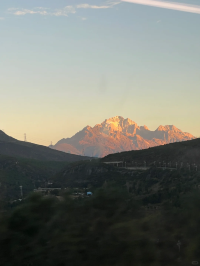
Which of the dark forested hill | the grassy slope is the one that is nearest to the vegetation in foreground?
the dark forested hill

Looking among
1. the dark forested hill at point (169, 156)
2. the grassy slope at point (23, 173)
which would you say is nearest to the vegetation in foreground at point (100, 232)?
the dark forested hill at point (169, 156)

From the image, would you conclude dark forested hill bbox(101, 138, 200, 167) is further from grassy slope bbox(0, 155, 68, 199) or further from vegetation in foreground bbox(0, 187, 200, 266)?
vegetation in foreground bbox(0, 187, 200, 266)

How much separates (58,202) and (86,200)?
2.83 ft

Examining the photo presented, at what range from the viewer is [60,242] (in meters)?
11.8

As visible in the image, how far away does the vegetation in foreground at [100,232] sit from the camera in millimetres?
11477

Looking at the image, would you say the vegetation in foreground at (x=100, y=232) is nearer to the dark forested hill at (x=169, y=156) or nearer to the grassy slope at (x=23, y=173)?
the dark forested hill at (x=169, y=156)

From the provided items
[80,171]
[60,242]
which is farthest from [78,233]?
[80,171]

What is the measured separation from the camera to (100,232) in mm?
12141

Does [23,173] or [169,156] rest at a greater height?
[169,156]

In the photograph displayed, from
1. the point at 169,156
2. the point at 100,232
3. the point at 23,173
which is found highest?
the point at 169,156

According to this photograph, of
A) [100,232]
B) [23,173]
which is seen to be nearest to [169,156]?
[23,173]

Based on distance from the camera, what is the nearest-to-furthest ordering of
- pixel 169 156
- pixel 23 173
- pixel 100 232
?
pixel 100 232, pixel 169 156, pixel 23 173

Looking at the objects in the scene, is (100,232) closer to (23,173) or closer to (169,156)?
(169,156)

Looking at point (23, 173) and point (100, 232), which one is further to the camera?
point (23, 173)
